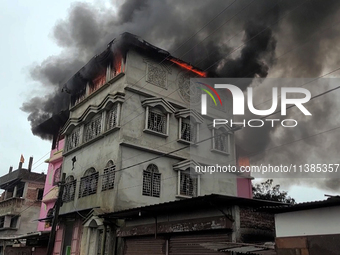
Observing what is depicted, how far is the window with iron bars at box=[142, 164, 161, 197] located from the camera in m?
18.4

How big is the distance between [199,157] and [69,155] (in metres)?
9.01

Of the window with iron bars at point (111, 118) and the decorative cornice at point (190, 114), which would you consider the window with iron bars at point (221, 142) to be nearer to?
the decorative cornice at point (190, 114)

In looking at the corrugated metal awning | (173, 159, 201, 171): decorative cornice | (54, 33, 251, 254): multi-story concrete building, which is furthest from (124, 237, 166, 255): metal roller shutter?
(173, 159, 201, 171): decorative cornice

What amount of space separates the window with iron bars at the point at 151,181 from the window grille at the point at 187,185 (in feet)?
5.18

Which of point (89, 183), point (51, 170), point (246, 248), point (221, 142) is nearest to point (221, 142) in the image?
point (221, 142)

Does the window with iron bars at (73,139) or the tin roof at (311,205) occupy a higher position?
the window with iron bars at (73,139)

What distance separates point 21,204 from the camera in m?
35.0

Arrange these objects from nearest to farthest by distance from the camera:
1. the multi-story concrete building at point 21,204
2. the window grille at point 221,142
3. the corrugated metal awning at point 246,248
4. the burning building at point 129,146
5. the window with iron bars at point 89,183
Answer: the corrugated metal awning at point 246,248 → the burning building at point 129,146 → the window with iron bars at point 89,183 → the window grille at point 221,142 → the multi-story concrete building at point 21,204

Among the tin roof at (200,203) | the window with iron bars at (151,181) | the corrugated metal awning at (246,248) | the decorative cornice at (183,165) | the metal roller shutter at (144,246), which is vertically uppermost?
the decorative cornice at (183,165)

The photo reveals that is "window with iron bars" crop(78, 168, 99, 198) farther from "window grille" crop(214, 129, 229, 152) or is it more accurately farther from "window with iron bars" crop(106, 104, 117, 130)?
"window grille" crop(214, 129, 229, 152)

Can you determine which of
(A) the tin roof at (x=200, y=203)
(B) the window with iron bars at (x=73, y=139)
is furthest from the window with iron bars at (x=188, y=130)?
(A) the tin roof at (x=200, y=203)

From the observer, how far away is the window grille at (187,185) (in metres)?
19.8

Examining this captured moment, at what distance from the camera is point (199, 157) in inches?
827

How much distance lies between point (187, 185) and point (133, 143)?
4.19 metres
